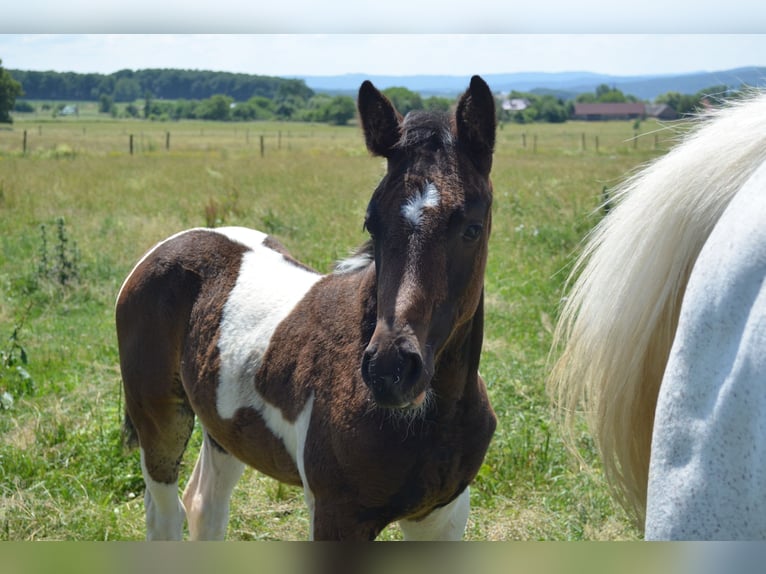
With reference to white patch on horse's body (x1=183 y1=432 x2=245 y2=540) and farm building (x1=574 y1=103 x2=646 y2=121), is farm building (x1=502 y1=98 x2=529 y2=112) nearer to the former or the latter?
white patch on horse's body (x1=183 y1=432 x2=245 y2=540)

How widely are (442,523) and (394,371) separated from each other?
1030mm

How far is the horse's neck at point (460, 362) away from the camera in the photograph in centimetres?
234

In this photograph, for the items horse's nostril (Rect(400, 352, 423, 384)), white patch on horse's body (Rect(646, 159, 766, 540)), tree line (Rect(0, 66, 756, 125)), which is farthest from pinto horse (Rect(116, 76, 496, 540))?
white patch on horse's body (Rect(646, 159, 766, 540))

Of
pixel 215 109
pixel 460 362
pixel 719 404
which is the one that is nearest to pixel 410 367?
pixel 460 362

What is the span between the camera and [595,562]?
70cm

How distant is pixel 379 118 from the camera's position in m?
2.23

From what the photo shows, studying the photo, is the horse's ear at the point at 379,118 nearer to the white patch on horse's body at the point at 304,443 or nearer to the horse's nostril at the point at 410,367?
the horse's nostril at the point at 410,367

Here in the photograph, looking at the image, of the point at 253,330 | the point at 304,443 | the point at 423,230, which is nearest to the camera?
the point at 423,230

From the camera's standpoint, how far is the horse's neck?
2344 mm

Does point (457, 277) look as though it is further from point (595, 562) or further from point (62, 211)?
point (62, 211)

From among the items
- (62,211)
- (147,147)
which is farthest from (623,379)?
(147,147)

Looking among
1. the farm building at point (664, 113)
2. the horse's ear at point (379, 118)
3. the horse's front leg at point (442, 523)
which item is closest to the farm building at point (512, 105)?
the horse's ear at point (379, 118)

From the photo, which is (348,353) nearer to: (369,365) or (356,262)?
(356,262)

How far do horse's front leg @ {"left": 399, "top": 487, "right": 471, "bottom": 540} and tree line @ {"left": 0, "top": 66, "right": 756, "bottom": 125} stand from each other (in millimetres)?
1355
